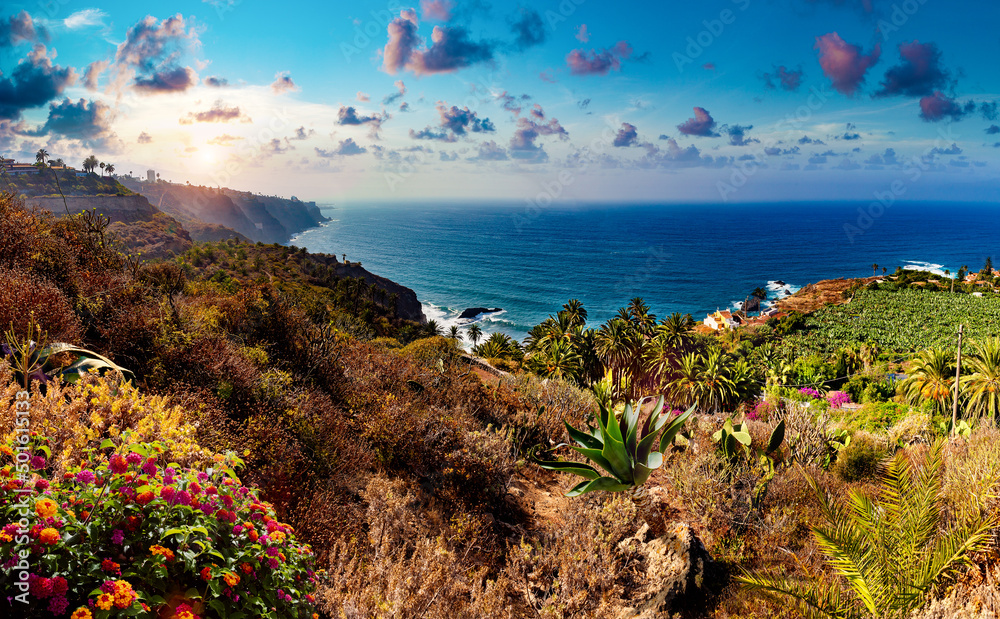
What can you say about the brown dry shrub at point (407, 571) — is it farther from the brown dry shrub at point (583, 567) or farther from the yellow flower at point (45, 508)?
the yellow flower at point (45, 508)

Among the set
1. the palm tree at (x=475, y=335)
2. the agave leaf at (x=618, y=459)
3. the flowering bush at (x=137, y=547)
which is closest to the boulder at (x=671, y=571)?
the agave leaf at (x=618, y=459)

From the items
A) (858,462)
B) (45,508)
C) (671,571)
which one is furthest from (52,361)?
(858,462)

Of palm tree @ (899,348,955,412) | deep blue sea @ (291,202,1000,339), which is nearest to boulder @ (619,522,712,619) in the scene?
palm tree @ (899,348,955,412)

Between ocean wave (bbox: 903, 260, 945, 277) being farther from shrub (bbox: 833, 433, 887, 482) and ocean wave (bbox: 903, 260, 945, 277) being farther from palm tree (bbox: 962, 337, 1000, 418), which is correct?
shrub (bbox: 833, 433, 887, 482)

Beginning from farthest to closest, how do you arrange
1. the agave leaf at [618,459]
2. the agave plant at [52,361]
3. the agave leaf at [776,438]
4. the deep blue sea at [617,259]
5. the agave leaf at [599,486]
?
1. the deep blue sea at [617,259]
2. the agave leaf at [776,438]
3. the agave leaf at [618,459]
4. the agave leaf at [599,486]
5. the agave plant at [52,361]

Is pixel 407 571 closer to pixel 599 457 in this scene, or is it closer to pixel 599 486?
pixel 599 486

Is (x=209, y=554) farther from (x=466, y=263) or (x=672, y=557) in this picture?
(x=466, y=263)
